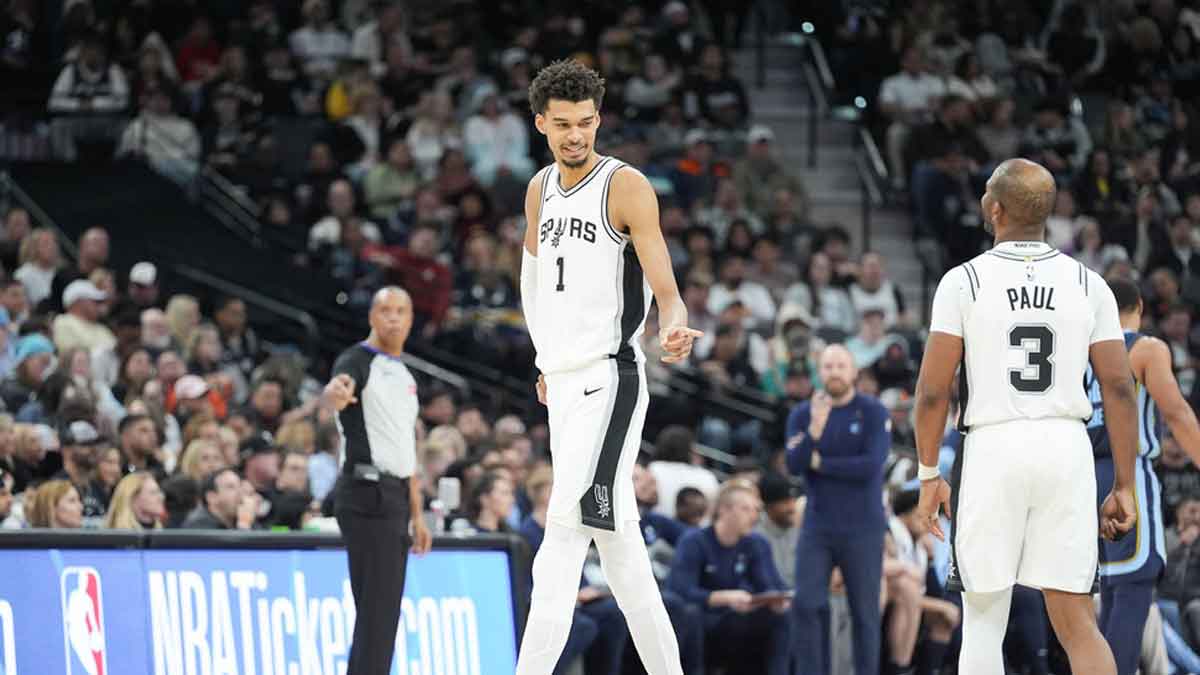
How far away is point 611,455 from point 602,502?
0.18m

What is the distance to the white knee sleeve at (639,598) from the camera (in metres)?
6.75

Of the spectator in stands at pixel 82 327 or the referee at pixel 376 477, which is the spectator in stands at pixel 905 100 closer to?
the spectator in stands at pixel 82 327

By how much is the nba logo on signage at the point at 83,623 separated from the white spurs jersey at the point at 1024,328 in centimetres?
383

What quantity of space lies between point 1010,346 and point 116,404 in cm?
828

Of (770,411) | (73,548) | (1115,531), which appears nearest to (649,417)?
(770,411)

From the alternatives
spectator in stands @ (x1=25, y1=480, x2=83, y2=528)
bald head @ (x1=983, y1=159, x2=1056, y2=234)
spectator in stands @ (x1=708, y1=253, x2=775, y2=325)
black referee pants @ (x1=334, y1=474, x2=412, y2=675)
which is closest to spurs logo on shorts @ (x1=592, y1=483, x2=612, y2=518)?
bald head @ (x1=983, y1=159, x2=1056, y2=234)

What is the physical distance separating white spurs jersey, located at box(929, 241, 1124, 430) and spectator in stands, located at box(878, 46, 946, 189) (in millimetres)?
13822

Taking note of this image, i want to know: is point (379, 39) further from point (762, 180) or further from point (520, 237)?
point (762, 180)

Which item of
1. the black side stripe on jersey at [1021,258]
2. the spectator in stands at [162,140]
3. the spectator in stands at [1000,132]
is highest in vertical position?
the spectator in stands at [1000,132]

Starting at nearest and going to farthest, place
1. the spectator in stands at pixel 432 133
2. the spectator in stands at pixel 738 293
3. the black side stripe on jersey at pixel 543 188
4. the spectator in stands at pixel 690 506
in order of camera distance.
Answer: the black side stripe on jersey at pixel 543 188 → the spectator in stands at pixel 690 506 → the spectator in stands at pixel 738 293 → the spectator in stands at pixel 432 133

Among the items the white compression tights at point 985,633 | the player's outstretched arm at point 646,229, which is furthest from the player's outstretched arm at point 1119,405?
the player's outstretched arm at point 646,229

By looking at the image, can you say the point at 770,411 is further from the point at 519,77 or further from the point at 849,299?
the point at 519,77

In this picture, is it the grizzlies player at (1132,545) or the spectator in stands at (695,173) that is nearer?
the grizzlies player at (1132,545)

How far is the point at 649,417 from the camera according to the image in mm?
16359
